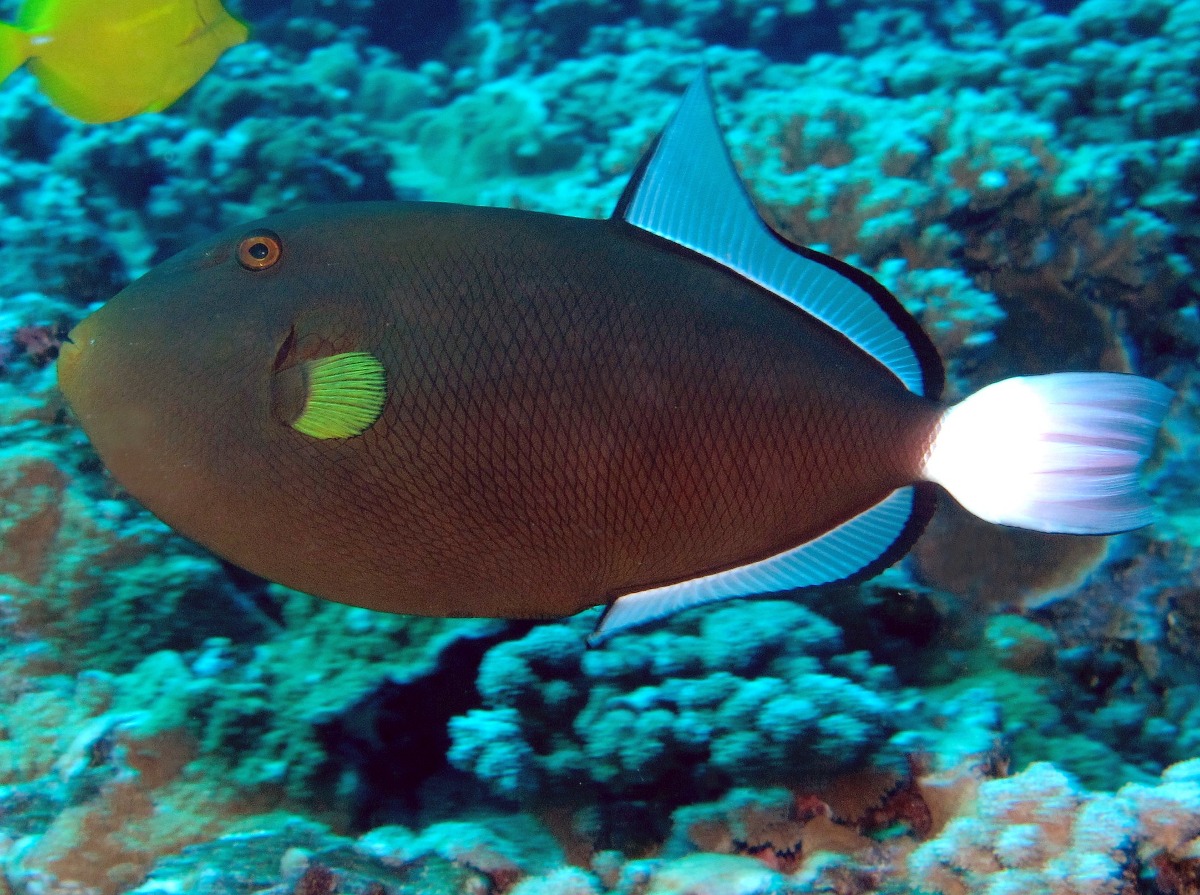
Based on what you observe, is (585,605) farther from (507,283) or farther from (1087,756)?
(1087,756)

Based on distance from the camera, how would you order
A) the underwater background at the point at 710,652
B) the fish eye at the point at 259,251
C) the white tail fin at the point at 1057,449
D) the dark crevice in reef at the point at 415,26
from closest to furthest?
the white tail fin at the point at 1057,449 < the fish eye at the point at 259,251 < the underwater background at the point at 710,652 < the dark crevice in reef at the point at 415,26

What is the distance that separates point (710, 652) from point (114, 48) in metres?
3.11

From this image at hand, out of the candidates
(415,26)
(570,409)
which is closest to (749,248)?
(570,409)

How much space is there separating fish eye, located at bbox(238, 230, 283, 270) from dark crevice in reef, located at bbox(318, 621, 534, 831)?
1.19m

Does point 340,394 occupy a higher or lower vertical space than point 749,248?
lower

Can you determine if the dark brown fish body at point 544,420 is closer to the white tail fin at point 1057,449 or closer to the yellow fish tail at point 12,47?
the white tail fin at point 1057,449

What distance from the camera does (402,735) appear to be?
80.0 inches

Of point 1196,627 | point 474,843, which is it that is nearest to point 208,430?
point 474,843

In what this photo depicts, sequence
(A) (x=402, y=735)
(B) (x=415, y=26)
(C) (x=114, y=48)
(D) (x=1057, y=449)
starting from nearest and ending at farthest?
(D) (x=1057, y=449) < (A) (x=402, y=735) < (C) (x=114, y=48) < (B) (x=415, y=26)

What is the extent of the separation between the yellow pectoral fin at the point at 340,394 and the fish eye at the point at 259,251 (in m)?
0.23

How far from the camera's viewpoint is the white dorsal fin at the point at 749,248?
52.2 inches

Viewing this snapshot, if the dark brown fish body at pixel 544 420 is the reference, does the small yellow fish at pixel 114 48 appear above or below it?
above

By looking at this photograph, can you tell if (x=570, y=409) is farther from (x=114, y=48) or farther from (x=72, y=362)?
(x=114, y=48)

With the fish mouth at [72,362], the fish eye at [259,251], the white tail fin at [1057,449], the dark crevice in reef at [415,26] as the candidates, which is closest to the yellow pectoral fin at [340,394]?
the fish eye at [259,251]
